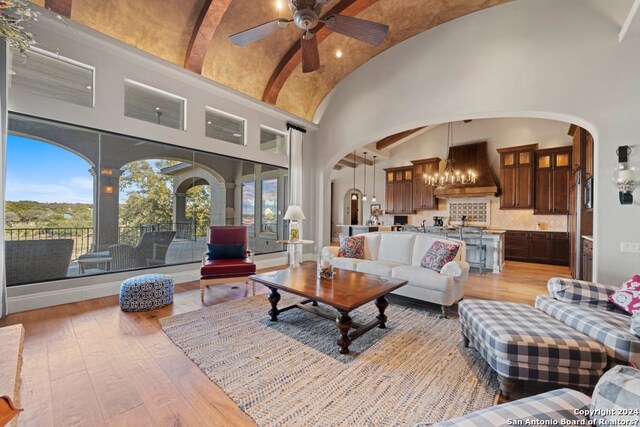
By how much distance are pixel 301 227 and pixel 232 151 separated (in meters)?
2.45

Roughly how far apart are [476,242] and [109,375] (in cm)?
676

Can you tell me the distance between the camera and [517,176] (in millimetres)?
7328

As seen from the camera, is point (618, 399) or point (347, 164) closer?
point (618, 399)

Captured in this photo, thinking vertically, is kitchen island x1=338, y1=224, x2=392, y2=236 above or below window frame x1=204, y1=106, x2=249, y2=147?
below

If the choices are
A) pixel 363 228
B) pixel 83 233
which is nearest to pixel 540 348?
pixel 83 233

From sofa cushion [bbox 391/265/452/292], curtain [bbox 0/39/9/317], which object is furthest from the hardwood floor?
sofa cushion [bbox 391/265/452/292]

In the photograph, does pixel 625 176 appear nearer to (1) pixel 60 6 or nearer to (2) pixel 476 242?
(2) pixel 476 242

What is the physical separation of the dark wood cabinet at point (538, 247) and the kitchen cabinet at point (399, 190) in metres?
3.11

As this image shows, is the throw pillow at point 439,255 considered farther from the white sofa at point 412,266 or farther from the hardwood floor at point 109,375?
the hardwood floor at point 109,375

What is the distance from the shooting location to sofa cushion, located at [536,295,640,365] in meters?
1.62

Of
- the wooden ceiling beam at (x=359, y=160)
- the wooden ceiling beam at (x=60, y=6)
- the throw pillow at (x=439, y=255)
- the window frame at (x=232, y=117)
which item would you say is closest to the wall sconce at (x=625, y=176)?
the throw pillow at (x=439, y=255)

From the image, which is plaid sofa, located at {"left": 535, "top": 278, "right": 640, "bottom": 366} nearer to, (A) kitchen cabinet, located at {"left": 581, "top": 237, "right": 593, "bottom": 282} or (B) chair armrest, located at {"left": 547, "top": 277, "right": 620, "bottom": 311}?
(B) chair armrest, located at {"left": 547, "top": 277, "right": 620, "bottom": 311}

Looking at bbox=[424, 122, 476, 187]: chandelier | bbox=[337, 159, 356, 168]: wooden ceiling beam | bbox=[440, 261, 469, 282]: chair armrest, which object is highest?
bbox=[337, 159, 356, 168]: wooden ceiling beam

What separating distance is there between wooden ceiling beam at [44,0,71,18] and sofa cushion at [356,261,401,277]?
5.13 meters
